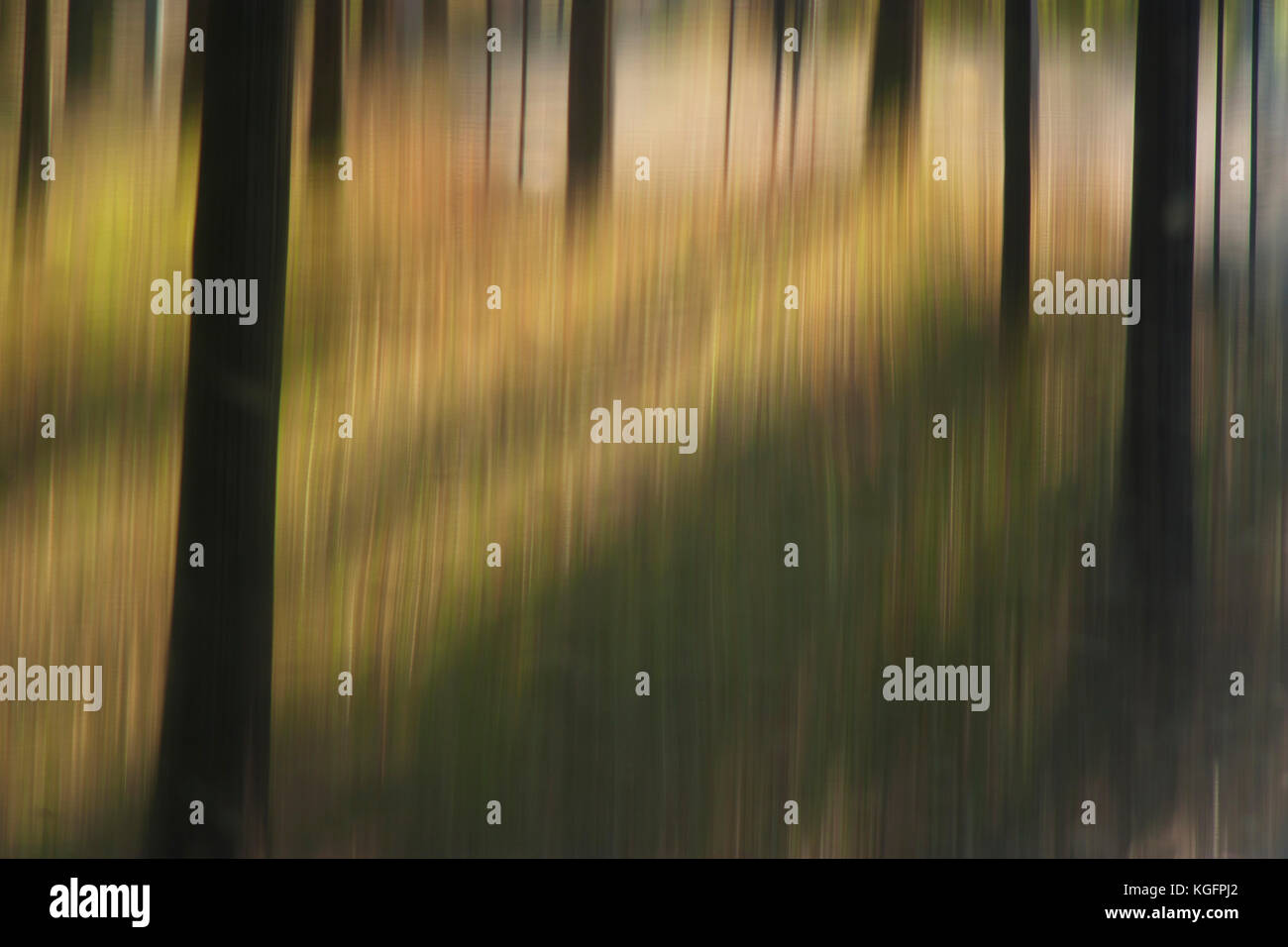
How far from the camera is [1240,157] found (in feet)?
7.76

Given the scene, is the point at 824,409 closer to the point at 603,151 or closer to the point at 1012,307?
the point at 1012,307

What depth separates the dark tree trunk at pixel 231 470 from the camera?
231cm

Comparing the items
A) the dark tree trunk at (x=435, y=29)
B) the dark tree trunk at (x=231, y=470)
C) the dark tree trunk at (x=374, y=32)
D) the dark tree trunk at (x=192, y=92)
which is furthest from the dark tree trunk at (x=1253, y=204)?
the dark tree trunk at (x=192, y=92)

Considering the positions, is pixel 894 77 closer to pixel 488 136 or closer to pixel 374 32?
pixel 488 136

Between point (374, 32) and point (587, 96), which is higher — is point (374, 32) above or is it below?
above

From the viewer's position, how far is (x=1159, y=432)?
2359 millimetres

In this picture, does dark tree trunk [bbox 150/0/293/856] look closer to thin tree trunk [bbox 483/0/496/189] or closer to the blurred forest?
the blurred forest

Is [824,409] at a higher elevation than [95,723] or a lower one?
higher

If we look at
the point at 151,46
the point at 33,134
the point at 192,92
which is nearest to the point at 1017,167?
the point at 192,92

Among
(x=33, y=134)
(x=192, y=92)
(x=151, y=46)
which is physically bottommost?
(x=33, y=134)

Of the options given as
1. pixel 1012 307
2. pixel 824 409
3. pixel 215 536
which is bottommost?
pixel 215 536

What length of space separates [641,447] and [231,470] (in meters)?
1.02
